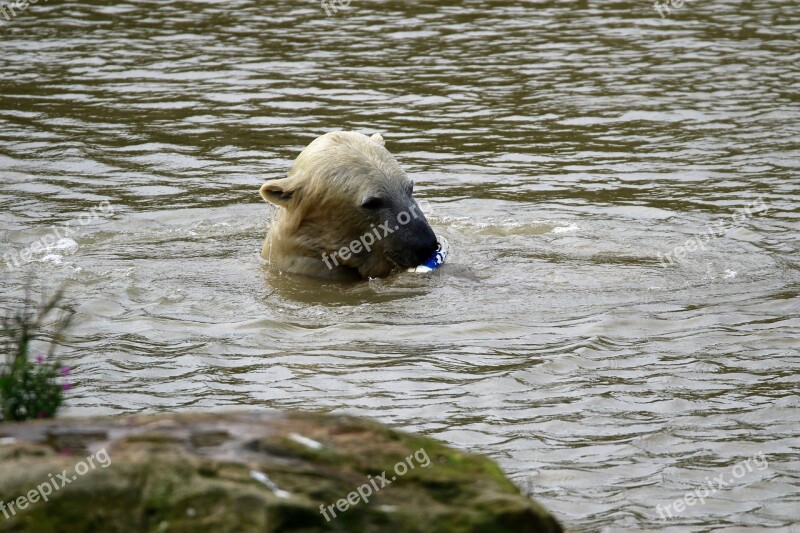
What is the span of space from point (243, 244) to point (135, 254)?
92cm

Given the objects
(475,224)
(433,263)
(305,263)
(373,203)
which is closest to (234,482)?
(373,203)

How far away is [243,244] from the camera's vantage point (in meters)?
9.67

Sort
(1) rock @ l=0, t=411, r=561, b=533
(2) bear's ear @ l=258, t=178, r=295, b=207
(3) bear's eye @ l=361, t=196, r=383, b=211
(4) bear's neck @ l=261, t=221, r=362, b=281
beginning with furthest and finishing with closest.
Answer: (4) bear's neck @ l=261, t=221, r=362, b=281, (2) bear's ear @ l=258, t=178, r=295, b=207, (3) bear's eye @ l=361, t=196, r=383, b=211, (1) rock @ l=0, t=411, r=561, b=533

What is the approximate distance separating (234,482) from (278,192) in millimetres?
5014

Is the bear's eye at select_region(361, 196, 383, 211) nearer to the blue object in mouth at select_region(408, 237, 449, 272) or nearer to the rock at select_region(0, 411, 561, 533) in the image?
the blue object in mouth at select_region(408, 237, 449, 272)

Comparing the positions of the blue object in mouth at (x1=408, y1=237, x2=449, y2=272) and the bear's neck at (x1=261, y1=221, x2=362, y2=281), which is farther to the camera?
the bear's neck at (x1=261, y1=221, x2=362, y2=281)

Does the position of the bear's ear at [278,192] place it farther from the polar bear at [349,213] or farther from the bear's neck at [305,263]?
the bear's neck at [305,263]

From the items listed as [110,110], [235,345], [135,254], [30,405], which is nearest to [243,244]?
[135,254]

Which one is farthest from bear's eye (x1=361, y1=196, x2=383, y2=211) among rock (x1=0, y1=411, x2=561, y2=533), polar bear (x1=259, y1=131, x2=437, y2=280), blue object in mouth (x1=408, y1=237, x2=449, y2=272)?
rock (x1=0, y1=411, x2=561, y2=533)

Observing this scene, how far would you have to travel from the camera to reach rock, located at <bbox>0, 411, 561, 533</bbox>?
11.4 ft

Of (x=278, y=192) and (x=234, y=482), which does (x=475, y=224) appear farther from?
(x=234, y=482)

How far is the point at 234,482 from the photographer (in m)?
3.48

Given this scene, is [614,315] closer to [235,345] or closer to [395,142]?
[235,345]

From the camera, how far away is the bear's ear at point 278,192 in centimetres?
827
